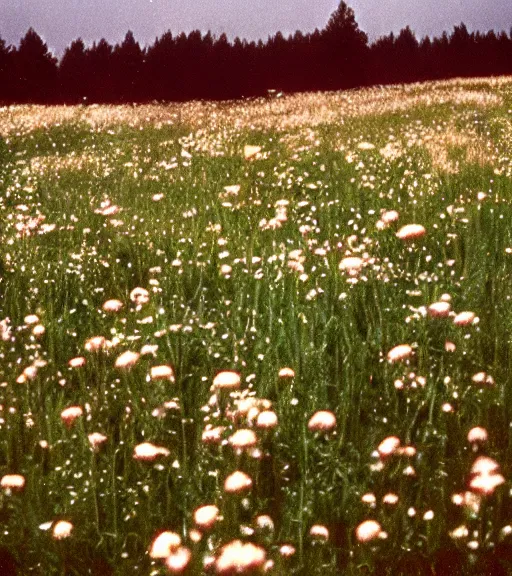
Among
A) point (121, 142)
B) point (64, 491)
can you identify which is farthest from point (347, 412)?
point (121, 142)

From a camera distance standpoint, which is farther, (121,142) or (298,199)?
(121,142)

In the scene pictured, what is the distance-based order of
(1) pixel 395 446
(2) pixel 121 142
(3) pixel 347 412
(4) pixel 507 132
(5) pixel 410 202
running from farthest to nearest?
(2) pixel 121 142 → (4) pixel 507 132 → (5) pixel 410 202 → (3) pixel 347 412 → (1) pixel 395 446

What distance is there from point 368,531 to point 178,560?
1.76 feet

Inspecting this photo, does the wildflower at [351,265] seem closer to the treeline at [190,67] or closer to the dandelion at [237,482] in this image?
the dandelion at [237,482]

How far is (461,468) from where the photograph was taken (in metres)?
2.31

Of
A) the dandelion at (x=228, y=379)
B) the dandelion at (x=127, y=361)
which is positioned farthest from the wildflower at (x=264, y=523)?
the dandelion at (x=127, y=361)

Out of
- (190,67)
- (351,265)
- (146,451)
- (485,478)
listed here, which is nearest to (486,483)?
(485,478)

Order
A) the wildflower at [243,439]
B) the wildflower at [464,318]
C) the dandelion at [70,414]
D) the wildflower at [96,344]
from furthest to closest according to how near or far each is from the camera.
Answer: the wildflower at [96,344] < the wildflower at [464,318] < the dandelion at [70,414] < the wildflower at [243,439]

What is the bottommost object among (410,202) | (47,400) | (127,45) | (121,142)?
(47,400)

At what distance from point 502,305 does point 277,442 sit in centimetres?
143

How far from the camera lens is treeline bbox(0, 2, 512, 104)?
4247 centimetres

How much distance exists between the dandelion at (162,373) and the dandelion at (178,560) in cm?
80

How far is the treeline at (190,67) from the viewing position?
1672 inches

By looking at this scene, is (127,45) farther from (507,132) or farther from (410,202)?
(410,202)
